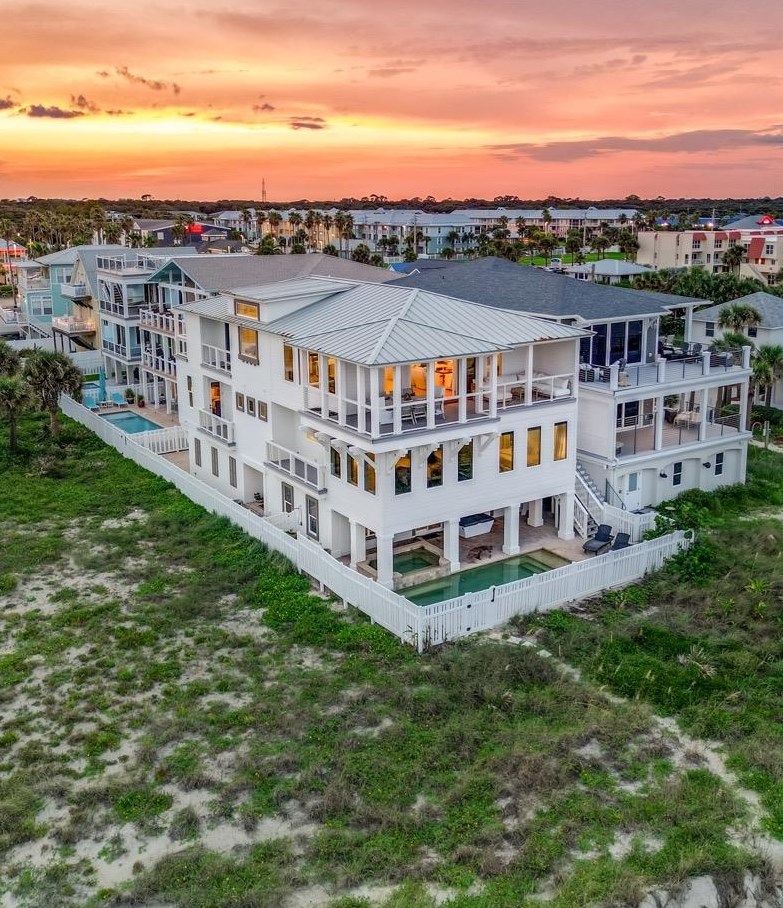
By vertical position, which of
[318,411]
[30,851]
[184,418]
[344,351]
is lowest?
[30,851]

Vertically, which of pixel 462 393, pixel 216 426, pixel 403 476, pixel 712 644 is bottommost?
pixel 712 644

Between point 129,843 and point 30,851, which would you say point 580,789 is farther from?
point 30,851

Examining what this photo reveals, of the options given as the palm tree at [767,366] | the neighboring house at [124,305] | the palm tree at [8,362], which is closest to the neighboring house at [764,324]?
the palm tree at [767,366]

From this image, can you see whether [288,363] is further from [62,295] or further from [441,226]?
[441,226]

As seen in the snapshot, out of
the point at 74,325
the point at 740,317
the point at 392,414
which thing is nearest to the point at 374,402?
the point at 392,414

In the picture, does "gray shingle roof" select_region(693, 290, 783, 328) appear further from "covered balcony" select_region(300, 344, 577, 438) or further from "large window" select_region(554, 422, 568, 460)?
"large window" select_region(554, 422, 568, 460)

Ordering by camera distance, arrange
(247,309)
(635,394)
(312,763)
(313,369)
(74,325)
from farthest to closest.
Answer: (74,325) < (635,394) < (247,309) < (313,369) < (312,763)

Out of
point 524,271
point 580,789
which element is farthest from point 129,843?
point 524,271

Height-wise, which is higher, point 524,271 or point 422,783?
point 524,271

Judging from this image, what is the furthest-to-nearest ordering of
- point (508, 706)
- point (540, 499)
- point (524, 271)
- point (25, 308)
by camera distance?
point (25, 308) → point (524, 271) → point (540, 499) → point (508, 706)
